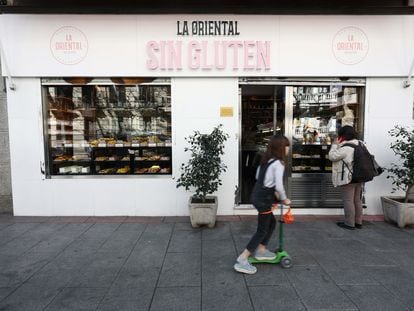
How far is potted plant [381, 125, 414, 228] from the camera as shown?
502 centimetres

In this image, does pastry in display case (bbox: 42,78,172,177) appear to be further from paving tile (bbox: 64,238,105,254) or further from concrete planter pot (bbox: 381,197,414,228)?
concrete planter pot (bbox: 381,197,414,228)

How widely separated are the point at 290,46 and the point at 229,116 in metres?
1.86

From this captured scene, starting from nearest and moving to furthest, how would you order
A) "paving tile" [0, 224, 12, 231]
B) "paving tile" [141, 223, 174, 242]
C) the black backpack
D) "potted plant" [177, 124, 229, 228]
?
"paving tile" [141, 223, 174, 242]
the black backpack
"potted plant" [177, 124, 229, 228]
"paving tile" [0, 224, 12, 231]

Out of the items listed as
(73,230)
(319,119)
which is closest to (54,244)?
(73,230)

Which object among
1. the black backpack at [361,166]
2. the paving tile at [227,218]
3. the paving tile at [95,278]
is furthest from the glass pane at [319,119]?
the paving tile at [95,278]

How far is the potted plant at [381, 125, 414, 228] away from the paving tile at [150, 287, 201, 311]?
13.7 feet

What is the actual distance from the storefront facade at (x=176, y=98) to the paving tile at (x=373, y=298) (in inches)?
112

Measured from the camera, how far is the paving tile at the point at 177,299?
2.83m

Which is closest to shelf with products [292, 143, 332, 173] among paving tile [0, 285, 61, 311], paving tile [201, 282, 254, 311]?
paving tile [201, 282, 254, 311]

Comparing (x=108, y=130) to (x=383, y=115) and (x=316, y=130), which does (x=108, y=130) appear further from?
(x=383, y=115)

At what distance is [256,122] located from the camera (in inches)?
249

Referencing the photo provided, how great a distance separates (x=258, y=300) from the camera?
9.64 ft

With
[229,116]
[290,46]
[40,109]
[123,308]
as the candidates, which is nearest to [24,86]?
[40,109]

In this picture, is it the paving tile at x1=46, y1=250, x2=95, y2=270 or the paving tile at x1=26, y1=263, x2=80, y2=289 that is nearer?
the paving tile at x1=26, y1=263, x2=80, y2=289
